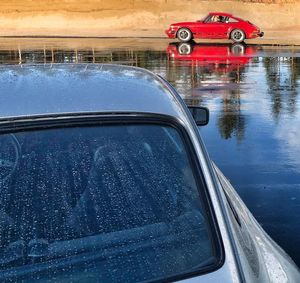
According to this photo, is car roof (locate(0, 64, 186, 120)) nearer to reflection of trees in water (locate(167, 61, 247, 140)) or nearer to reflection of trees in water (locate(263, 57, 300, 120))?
reflection of trees in water (locate(167, 61, 247, 140))

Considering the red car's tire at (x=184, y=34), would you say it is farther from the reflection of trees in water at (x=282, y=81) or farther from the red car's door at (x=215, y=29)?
the reflection of trees in water at (x=282, y=81)

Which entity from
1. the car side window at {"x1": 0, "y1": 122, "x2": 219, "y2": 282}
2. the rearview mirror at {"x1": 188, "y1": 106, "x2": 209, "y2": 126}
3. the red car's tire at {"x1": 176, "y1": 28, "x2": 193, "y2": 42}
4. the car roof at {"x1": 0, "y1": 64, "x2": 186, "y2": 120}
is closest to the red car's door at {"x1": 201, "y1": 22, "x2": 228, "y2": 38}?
the red car's tire at {"x1": 176, "y1": 28, "x2": 193, "y2": 42}

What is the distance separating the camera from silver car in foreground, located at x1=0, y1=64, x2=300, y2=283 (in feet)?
6.82

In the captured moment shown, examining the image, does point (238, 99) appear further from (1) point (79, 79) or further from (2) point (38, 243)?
(2) point (38, 243)

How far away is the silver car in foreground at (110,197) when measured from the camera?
2.08 m

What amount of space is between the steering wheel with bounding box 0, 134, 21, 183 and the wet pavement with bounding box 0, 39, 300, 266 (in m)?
3.07

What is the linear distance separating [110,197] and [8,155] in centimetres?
45

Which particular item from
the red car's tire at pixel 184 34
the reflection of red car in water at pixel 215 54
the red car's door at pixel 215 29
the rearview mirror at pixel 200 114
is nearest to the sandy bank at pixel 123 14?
the red car's tire at pixel 184 34

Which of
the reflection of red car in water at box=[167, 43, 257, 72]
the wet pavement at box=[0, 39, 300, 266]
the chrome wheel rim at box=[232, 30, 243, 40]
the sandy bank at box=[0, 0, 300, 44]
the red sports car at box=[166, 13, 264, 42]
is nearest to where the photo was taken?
the wet pavement at box=[0, 39, 300, 266]

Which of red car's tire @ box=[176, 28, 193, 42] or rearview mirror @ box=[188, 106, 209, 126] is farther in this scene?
red car's tire @ box=[176, 28, 193, 42]

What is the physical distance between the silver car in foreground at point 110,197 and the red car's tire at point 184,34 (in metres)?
24.5

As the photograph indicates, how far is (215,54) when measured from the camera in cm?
2158

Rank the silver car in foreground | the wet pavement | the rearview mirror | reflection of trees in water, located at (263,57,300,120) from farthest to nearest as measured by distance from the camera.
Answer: reflection of trees in water, located at (263,57,300,120) → the wet pavement → the rearview mirror → the silver car in foreground

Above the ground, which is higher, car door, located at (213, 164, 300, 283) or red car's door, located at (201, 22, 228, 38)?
car door, located at (213, 164, 300, 283)
